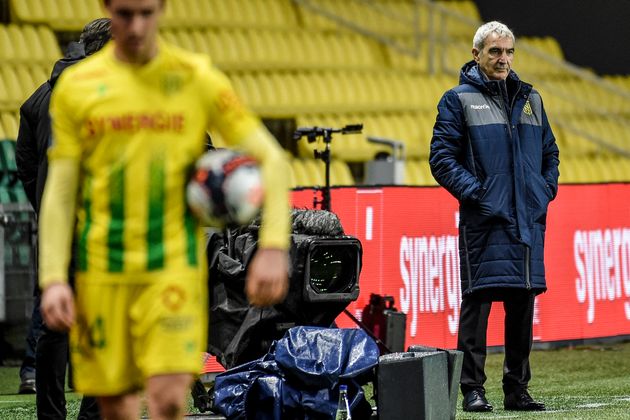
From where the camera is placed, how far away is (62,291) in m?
3.96

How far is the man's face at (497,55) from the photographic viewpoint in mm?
7402

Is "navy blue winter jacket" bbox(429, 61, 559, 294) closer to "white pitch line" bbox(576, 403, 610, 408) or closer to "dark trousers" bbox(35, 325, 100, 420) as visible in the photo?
"white pitch line" bbox(576, 403, 610, 408)

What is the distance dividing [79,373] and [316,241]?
2.71 m

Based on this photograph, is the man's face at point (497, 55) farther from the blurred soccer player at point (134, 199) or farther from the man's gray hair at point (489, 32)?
the blurred soccer player at point (134, 199)

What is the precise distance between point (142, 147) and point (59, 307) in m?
Answer: 0.48

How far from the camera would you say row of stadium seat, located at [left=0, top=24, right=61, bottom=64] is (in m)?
14.3

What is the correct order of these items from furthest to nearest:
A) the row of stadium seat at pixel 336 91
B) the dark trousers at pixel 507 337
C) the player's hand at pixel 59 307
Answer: the row of stadium seat at pixel 336 91, the dark trousers at pixel 507 337, the player's hand at pixel 59 307

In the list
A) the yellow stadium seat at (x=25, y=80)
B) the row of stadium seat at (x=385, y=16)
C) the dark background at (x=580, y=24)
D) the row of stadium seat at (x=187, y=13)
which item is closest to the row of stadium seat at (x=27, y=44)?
the yellow stadium seat at (x=25, y=80)

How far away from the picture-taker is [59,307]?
393cm

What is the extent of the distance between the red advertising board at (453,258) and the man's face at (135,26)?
5531mm

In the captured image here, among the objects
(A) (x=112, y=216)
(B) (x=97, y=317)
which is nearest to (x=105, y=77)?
(A) (x=112, y=216)

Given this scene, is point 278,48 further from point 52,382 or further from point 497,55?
point 52,382

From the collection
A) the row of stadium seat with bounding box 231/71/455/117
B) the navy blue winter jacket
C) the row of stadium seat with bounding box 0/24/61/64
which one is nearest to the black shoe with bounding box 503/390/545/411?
the navy blue winter jacket

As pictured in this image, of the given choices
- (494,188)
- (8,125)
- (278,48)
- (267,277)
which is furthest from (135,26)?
(278,48)
